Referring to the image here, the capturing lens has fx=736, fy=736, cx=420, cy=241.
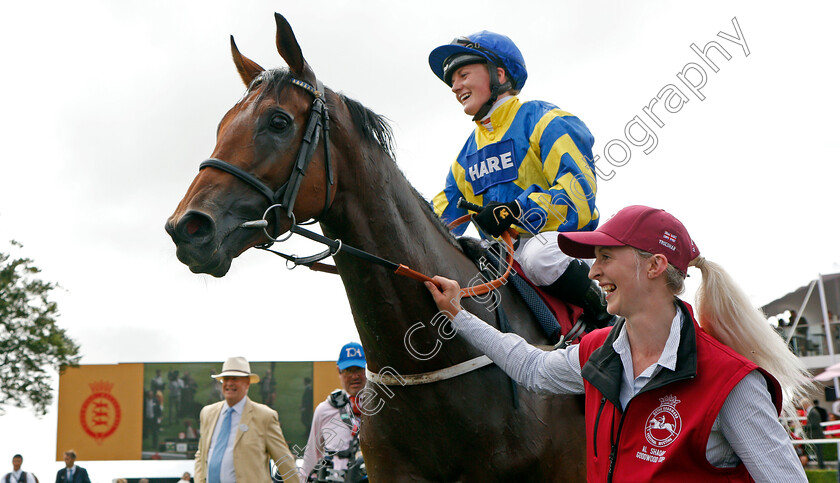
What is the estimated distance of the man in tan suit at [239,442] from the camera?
5.63m

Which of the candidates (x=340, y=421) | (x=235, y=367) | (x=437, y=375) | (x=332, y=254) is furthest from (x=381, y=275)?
(x=235, y=367)

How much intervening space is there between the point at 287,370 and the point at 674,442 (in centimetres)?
1723

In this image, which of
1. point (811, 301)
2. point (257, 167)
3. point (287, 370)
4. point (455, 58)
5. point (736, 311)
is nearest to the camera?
point (736, 311)

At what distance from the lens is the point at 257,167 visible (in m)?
2.54

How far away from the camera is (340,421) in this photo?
546cm

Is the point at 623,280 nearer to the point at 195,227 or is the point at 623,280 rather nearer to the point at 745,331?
the point at 745,331

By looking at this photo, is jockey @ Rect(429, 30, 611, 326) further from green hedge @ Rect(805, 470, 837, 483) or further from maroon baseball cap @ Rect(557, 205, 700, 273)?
green hedge @ Rect(805, 470, 837, 483)

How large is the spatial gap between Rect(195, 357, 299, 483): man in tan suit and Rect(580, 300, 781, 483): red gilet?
13.1ft

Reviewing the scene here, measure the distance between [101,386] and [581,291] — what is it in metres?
18.5

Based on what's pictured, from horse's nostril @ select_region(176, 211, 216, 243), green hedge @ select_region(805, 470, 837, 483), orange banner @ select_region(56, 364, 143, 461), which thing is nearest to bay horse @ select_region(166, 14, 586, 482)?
horse's nostril @ select_region(176, 211, 216, 243)

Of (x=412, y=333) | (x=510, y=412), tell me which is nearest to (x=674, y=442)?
(x=510, y=412)

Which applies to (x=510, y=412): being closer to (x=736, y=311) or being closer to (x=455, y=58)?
(x=736, y=311)

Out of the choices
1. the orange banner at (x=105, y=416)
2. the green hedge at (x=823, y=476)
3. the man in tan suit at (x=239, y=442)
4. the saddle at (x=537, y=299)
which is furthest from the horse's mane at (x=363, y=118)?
the orange banner at (x=105, y=416)

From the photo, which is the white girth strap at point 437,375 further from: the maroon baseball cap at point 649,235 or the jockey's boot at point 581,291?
the maroon baseball cap at point 649,235
